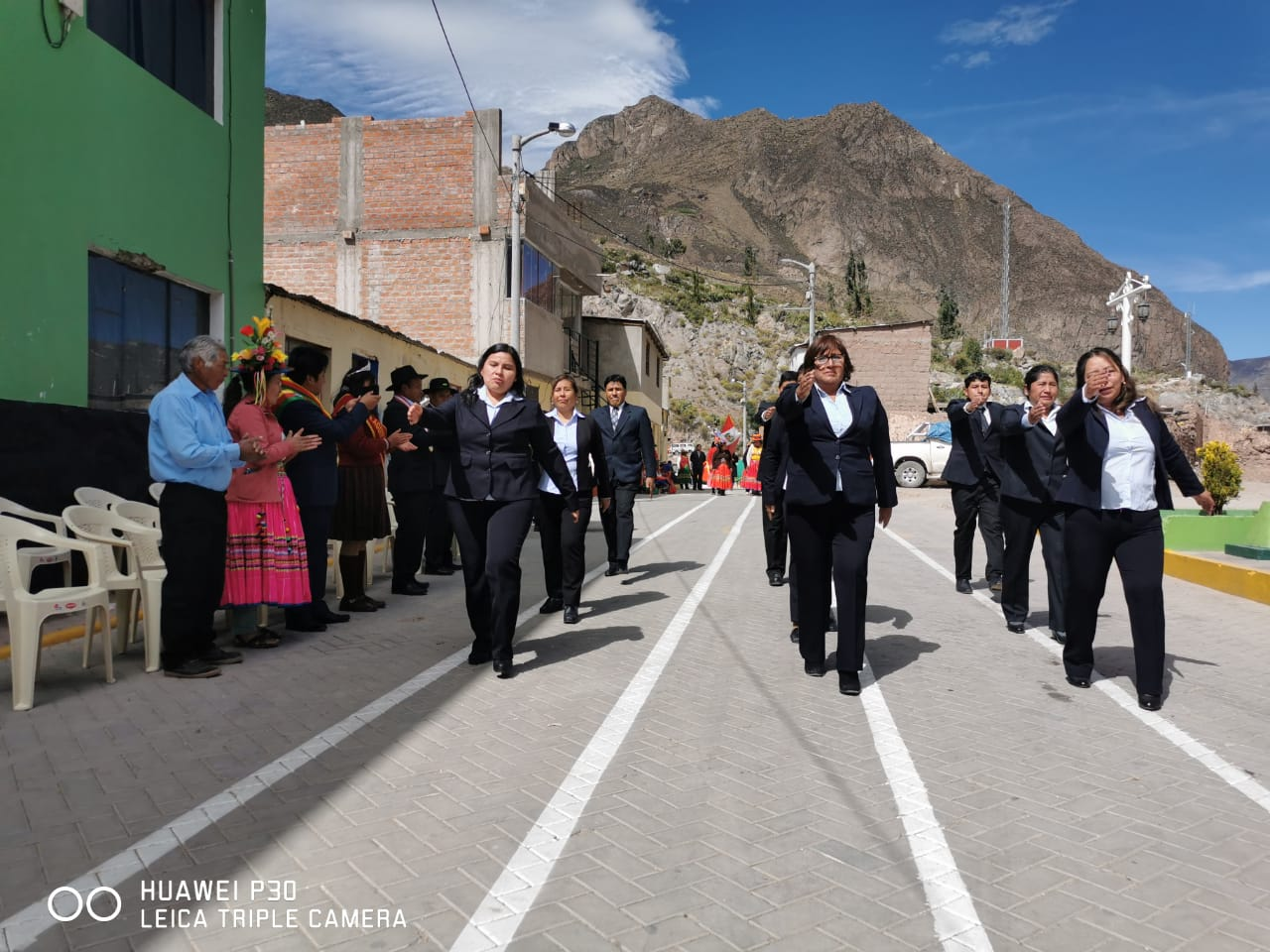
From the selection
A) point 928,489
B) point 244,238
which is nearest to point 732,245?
point 928,489

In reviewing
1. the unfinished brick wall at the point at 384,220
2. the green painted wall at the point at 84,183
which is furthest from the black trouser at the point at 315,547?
the unfinished brick wall at the point at 384,220

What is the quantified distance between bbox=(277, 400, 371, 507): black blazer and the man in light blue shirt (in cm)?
88

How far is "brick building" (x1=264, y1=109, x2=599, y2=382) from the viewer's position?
2466 cm

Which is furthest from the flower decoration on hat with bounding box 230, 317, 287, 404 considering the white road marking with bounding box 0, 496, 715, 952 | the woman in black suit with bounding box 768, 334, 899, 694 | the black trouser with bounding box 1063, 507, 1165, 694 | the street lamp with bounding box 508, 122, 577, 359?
the street lamp with bounding box 508, 122, 577, 359

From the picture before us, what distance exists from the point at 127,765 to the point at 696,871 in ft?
8.41

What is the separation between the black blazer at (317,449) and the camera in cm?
667

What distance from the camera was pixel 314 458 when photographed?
A: 23.4 feet

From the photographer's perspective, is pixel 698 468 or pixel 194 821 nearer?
pixel 194 821

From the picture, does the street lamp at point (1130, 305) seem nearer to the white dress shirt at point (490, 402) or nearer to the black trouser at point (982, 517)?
the black trouser at point (982, 517)

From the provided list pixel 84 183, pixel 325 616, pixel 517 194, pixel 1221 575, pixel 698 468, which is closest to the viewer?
pixel 325 616

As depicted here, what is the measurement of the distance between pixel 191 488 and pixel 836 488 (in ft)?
12.5

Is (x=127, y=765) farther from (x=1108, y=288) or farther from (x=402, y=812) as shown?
(x=1108, y=288)

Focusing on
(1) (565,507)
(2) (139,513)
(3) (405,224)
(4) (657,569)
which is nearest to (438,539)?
(4) (657,569)

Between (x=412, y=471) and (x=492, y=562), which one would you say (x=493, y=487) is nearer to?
(x=492, y=562)
